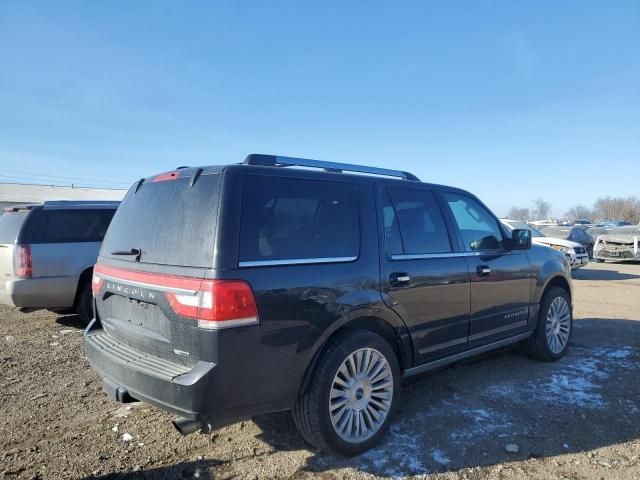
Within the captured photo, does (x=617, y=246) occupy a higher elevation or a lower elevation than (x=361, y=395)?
higher

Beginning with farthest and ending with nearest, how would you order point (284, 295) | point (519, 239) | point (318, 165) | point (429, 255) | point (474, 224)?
point (519, 239)
point (474, 224)
point (429, 255)
point (318, 165)
point (284, 295)

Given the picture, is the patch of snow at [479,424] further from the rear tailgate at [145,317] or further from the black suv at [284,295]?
the rear tailgate at [145,317]

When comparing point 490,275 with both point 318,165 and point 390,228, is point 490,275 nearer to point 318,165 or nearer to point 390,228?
point 390,228

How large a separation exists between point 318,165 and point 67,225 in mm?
4802

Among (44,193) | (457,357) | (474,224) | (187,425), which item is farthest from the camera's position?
(44,193)

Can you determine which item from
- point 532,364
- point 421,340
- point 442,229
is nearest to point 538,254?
point 532,364

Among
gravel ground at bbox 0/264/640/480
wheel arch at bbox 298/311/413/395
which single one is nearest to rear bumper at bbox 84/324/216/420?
gravel ground at bbox 0/264/640/480

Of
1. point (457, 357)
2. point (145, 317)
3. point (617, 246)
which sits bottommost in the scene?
point (457, 357)

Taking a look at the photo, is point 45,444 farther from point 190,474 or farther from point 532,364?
point 532,364

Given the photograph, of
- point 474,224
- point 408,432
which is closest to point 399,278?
point 408,432

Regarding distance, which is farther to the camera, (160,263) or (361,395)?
(361,395)

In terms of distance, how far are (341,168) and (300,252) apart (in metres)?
0.96

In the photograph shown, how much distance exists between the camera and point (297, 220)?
303cm

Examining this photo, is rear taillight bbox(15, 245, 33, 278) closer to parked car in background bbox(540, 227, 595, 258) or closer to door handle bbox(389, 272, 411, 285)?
door handle bbox(389, 272, 411, 285)
